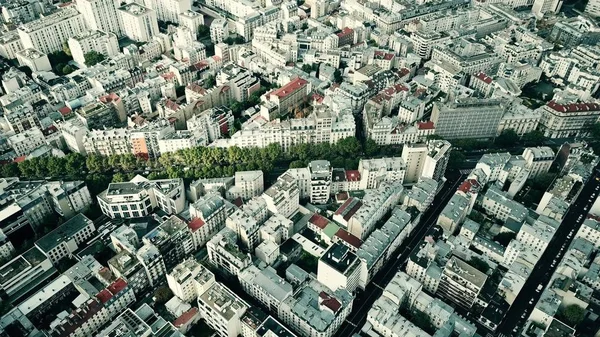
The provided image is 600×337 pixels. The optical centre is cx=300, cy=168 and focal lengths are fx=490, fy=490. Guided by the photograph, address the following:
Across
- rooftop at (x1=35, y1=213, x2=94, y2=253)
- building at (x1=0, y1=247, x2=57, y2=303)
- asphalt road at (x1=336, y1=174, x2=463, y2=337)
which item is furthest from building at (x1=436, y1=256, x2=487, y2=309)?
building at (x1=0, y1=247, x2=57, y2=303)

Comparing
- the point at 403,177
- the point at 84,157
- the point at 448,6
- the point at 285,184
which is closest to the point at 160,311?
the point at 285,184

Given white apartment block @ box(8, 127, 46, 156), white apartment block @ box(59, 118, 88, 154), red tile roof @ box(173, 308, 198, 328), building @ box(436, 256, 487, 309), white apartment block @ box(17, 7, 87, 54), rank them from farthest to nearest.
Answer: white apartment block @ box(17, 7, 87, 54), white apartment block @ box(59, 118, 88, 154), white apartment block @ box(8, 127, 46, 156), building @ box(436, 256, 487, 309), red tile roof @ box(173, 308, 198, 328)

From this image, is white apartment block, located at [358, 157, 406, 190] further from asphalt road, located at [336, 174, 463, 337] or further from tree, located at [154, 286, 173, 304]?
tree, located at [154, 286, 173, 304]

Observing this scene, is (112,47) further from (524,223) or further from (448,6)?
(524,223)

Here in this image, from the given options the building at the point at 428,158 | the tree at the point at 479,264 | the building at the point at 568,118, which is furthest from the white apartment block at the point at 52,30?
the building at the point at 568,118

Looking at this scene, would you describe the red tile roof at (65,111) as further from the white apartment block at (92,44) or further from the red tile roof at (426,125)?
the red tile roof at (426,125)

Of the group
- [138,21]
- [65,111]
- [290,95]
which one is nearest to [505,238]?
[290,95]

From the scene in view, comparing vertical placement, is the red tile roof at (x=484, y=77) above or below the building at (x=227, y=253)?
above
